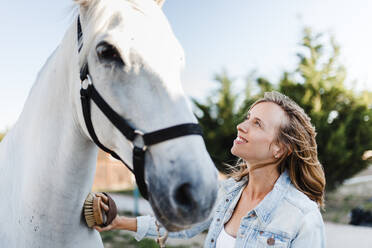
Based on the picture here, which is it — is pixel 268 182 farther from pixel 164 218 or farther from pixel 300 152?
pixel 164 218

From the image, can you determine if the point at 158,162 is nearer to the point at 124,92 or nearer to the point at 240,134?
the point at 124,92

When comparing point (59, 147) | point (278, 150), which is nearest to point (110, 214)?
point (59, 147)

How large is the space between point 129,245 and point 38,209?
392 cm

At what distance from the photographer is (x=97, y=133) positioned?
1202 millimetres

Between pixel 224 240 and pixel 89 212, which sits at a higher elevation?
pixel 89 212

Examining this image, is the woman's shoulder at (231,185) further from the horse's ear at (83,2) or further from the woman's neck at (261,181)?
the horse's ear at (83,2)

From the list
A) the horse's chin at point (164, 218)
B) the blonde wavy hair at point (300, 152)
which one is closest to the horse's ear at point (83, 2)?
the horse's chin at point (164, 218)

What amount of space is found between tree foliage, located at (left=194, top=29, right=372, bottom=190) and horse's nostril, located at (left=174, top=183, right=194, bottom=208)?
20.3 feet

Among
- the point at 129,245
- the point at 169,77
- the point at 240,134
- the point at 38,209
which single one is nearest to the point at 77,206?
the point at 38,209

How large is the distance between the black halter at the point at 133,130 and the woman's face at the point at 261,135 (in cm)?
56

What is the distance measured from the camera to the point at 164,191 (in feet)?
3.22

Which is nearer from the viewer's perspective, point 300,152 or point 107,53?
point 107,53

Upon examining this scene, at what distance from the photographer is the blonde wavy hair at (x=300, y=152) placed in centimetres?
153

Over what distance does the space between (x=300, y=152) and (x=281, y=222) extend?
403 mm
